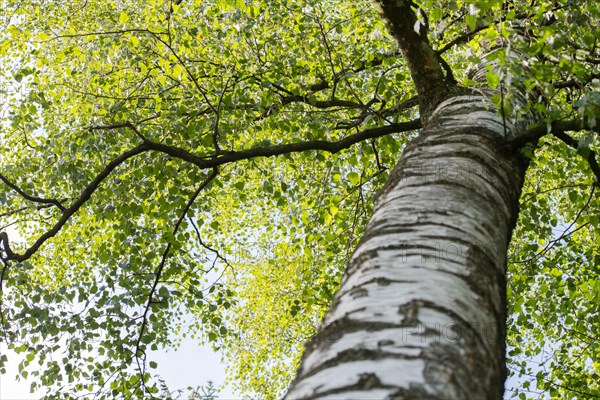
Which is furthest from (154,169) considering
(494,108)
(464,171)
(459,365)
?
(459,365)

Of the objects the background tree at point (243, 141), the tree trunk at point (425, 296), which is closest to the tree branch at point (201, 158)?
the background tree at point (243, 141)

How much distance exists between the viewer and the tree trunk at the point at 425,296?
1308 millimetres

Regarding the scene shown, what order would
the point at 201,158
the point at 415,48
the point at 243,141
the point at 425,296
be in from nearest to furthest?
1. the point at 425,296
2. the point at 415,48
3. the point at 201,158
4. the point at 243,141

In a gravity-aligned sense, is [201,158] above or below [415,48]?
below

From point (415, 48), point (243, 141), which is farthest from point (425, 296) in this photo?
point (243, 141)

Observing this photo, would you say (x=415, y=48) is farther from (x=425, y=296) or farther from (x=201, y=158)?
(x=425, y=296)

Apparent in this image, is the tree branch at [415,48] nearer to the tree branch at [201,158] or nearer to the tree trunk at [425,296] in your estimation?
the tree branch at [201,158]

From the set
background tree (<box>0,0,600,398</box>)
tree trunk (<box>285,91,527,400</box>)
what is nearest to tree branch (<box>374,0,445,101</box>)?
background tree (<box>0,0,600,398</box>)

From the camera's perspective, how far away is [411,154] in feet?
8.98

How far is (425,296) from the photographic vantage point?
5.12ft

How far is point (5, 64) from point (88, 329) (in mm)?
7715

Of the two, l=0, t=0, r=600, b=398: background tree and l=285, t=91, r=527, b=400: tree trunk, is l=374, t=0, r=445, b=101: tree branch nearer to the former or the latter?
l=0, t=0, r=600, b=398: background tree

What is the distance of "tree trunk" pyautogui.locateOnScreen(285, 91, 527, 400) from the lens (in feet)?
4.29

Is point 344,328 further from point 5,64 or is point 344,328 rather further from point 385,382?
point 5,64
